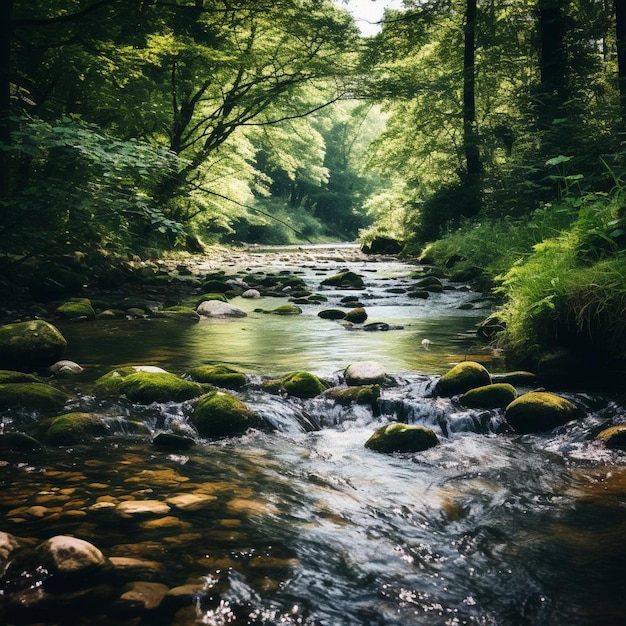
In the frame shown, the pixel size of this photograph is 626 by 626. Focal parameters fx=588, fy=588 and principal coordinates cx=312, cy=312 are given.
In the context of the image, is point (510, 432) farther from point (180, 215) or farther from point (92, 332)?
point (180, 215)

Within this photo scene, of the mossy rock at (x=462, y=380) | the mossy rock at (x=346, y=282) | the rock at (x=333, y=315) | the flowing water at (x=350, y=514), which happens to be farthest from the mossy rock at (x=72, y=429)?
the mossy rock at (x=346, y=282)

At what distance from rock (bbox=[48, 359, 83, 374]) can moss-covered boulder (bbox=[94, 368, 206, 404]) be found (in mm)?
653

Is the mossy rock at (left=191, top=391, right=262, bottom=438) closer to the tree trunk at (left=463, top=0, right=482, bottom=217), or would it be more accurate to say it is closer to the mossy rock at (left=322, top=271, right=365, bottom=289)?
the mossy rock at (left=322, top=271, right=365, bottom=289)

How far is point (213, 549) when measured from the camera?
2283mm

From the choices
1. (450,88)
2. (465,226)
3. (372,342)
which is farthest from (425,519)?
(450,88)

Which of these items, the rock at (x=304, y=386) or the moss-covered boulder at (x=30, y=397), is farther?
the rock at (x=304, y=386)

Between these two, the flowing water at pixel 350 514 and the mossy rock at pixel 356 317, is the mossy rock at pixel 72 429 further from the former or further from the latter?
the mossy rock at pixel 356 317

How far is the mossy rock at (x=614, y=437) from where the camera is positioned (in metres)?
3.51

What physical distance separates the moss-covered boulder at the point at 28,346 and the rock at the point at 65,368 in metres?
0.13

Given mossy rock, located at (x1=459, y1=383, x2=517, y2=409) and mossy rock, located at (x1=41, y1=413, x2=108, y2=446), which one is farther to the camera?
mossy rock, located at (x1=459, y1=383, x2=517, y2=409)

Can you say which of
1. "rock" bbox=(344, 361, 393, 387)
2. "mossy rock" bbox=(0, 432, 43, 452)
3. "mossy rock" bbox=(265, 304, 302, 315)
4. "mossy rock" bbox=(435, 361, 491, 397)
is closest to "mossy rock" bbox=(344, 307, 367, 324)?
"mossy rock" bbox=(265, 304, 302, 315)

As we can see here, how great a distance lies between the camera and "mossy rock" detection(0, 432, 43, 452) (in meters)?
3.31

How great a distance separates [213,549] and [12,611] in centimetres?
71

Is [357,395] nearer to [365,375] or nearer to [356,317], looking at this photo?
[365,375]
